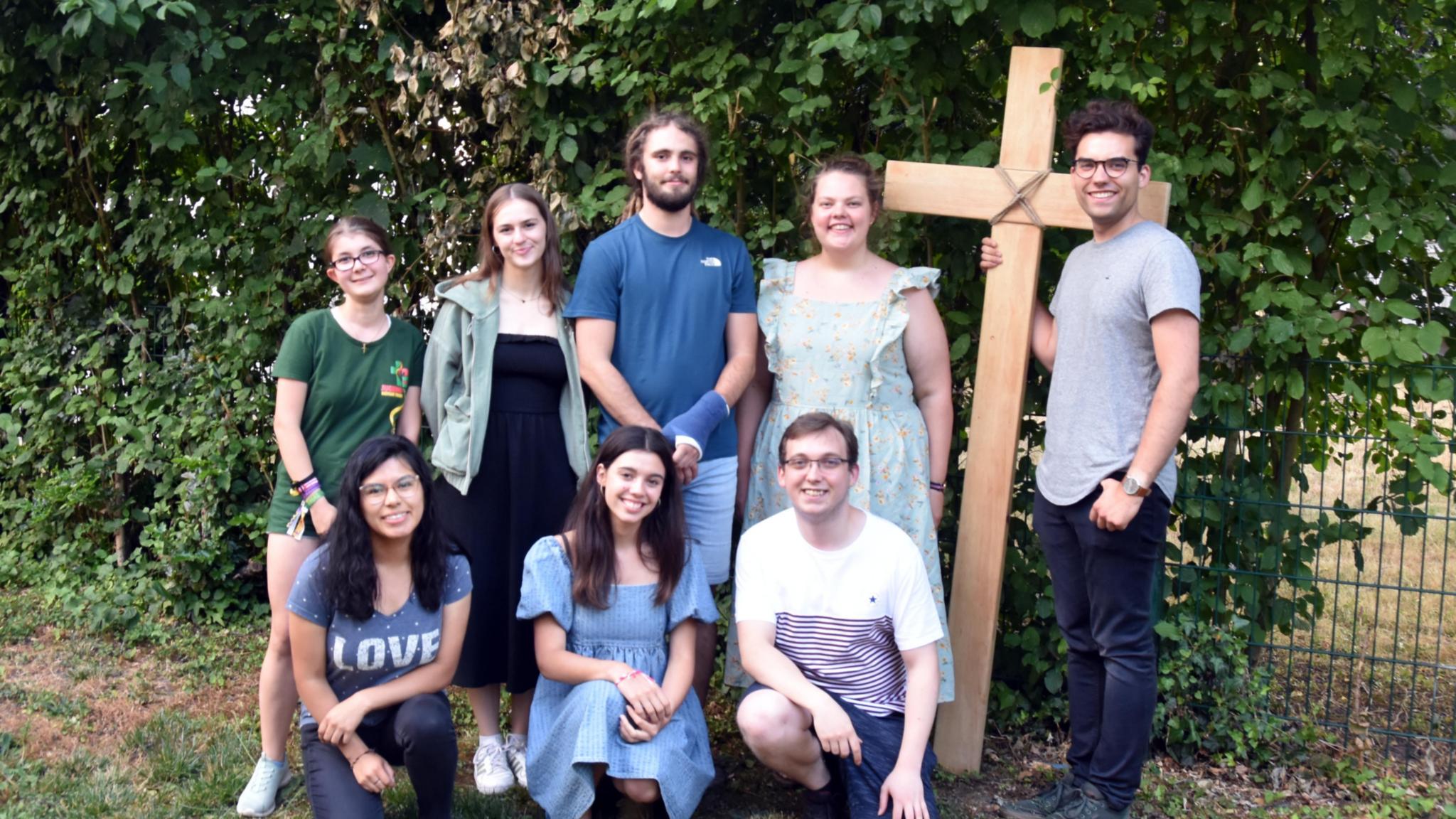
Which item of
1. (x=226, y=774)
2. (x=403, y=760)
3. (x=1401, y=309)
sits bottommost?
(x=226, y=774)

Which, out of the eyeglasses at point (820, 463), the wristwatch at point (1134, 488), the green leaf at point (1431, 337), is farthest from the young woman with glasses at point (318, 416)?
the green leaf at point (1431, 337)

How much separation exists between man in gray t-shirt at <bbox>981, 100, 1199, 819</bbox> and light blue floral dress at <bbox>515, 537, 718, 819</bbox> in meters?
1.00

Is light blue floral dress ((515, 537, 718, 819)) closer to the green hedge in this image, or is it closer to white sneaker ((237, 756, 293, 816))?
white sneaker ((237, 756, 293, 816))

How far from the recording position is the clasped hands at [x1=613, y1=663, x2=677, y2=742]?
118 inches

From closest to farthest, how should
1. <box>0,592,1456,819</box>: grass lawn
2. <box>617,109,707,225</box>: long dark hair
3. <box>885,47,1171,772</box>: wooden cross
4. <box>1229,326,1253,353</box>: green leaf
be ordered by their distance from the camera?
<box>617,109,707,225</box>: long dark hair → <box>0,592,1456,819</box>: grass lawn → <box>885,47,1171,772</box>: wooden cross → <box>1229,326,1253,353</box>: green leaf

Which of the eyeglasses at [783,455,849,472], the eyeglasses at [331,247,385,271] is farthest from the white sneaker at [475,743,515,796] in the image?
the eyeglasses at [331,247,385,271]

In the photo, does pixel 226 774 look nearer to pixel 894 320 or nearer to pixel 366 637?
pixel 366 637

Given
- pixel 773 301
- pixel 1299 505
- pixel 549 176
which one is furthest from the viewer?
pixel 549 176

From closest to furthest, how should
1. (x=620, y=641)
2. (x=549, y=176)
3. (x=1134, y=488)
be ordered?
(x=1134, y=488) < (x=620, y=641) < (x=549, y=176)

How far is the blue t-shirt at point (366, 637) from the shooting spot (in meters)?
3.02

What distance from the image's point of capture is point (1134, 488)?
2.96 metres

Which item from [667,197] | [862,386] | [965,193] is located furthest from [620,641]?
[965,193]

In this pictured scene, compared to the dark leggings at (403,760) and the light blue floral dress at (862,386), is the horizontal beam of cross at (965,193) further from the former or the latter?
the dark leggings at (403,760)

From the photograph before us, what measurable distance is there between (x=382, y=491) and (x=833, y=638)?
1.21 metres
